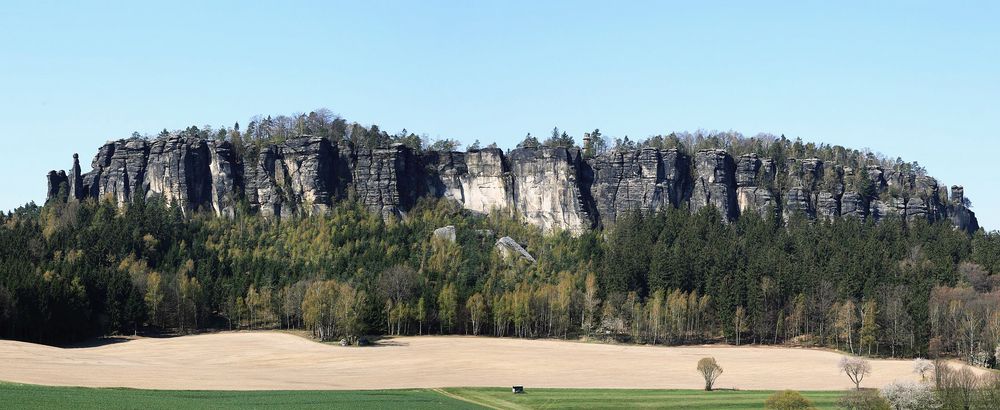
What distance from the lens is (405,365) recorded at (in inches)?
4183

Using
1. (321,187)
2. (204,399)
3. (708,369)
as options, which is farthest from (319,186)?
(204,399)

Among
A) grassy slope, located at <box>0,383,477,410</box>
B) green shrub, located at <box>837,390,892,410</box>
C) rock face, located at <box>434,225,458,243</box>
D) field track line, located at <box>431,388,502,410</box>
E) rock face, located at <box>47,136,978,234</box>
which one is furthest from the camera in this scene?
rock face, located at <box>47,136,978,234</box>

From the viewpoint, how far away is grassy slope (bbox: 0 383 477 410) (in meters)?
66.1

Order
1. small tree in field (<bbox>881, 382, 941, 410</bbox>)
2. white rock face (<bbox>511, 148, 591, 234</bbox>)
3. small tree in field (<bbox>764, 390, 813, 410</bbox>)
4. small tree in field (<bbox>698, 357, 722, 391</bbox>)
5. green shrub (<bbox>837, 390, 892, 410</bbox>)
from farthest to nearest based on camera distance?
white rock face (<bbox>511, 148, 591, 234</bbox>) < small tree in field (<bbox>698, 357, 722, 391</bbox>) < small tree in field (<bbox>764, 390, 813, 410</bbox>) < small tree in field (<bbox>881, 382, 941, 410</bbox>) < green shrub (<bbox>837, 390, 892, 410</bbox>)

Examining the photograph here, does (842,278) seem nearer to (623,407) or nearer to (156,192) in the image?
(623,407)

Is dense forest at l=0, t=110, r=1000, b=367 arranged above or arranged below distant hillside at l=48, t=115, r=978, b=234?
below

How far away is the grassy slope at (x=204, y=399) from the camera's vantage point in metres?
66.1

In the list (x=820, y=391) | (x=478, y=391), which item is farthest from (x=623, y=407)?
(x=820, y=391)

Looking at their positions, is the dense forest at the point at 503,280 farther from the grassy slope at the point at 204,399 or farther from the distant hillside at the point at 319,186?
the grassy slope at the point at 204,399

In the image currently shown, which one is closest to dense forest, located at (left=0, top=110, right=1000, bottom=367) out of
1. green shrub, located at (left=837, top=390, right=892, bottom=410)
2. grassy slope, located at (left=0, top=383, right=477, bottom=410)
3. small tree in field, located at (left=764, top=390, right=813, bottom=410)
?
grassy slope, located at (left=0, top=383, right=477, bottom=410)

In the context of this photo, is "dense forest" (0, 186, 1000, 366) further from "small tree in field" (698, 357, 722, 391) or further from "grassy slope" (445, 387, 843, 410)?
"grassy slope" (445, 387, 843, 410)

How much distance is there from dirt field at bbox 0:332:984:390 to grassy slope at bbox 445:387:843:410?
15.9ft

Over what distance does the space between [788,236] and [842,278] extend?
93.5 feet

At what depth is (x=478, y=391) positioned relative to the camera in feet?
281
